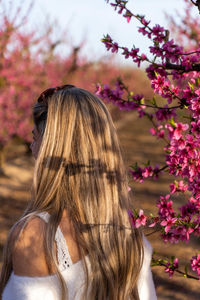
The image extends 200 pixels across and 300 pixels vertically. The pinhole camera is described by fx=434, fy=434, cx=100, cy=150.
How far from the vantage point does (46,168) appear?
1739mm

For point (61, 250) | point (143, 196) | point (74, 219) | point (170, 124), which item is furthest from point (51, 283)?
point (143, 196)

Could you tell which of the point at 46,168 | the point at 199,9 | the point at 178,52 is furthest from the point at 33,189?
the point at 199,9

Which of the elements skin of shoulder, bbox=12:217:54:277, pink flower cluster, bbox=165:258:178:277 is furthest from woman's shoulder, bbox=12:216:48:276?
pink flower cluster, bbox=165:258:178:277

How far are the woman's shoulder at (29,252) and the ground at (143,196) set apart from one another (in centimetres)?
85

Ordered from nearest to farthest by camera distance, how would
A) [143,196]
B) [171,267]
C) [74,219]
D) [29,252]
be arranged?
[29,252], [74,219], [171,267], [143,196]

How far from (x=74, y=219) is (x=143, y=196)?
24.7 ft

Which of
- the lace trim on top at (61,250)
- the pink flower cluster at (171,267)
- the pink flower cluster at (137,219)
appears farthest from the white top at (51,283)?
the pink flower cluster at (171,267)

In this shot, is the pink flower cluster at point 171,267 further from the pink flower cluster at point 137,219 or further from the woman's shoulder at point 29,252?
the woman's shoulder at point 29,252

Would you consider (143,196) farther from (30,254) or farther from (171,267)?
(30,254)

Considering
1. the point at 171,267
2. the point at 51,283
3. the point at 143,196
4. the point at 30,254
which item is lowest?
the point at 171,267

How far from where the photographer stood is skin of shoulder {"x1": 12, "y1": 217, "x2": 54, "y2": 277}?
5.14ft

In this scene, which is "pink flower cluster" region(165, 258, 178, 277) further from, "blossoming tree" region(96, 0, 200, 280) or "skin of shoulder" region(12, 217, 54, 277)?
"skin of shoulder" region(12, 217, 54, 277)

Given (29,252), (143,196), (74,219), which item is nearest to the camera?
(29,252)

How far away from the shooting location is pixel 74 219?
67.6 inches
